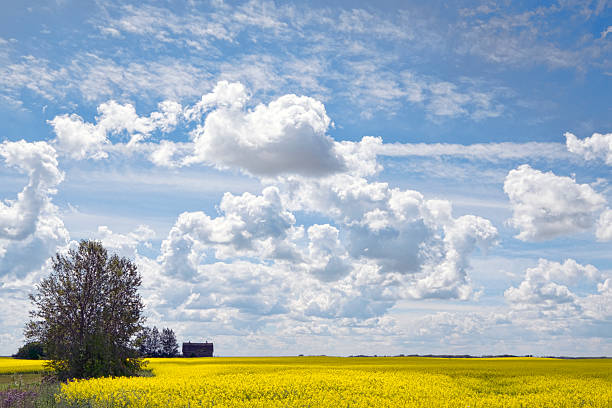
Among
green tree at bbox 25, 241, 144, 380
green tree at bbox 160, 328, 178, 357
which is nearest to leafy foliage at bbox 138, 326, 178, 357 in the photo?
green tree at bbox 160, 328, 178, 357

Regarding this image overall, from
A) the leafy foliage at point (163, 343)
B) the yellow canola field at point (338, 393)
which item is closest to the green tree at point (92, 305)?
the yellow canola field at point (338, 393)

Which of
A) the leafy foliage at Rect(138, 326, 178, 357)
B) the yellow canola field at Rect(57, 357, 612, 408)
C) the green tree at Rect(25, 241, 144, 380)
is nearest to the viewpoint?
the yellow canola field at Rect(57, 357, 612, 408)

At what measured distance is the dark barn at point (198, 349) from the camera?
145m

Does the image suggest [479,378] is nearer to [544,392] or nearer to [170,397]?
[544,392]

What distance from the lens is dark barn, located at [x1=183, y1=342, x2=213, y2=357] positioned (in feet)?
477

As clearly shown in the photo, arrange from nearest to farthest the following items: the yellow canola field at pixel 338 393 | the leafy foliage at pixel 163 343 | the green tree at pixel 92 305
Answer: the yellow canola field at pixel 338 393
the green tree at pixel 92 305
the leafy foliage at pixel 163 343

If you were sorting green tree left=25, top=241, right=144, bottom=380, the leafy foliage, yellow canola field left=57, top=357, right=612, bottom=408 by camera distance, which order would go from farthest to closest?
the leafy foliage < green tree left=25, top=241, right=144, bottom=380 < yellow canola field left=57, top=357, right=612, bottom=408

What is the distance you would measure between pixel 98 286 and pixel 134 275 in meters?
3.00

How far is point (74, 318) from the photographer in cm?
4400

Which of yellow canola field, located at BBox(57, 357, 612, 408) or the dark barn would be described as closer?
yellow canola field, located at BBox(57, 357, 612, 408)

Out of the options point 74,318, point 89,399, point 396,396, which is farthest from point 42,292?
point 396,396

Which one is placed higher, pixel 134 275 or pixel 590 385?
pixel 134 275

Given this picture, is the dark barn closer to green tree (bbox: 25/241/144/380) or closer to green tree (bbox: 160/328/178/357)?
green tree (bbox: 160/328/178/357)

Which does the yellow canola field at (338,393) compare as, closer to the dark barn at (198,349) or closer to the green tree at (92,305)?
the green tree at (92,305)
